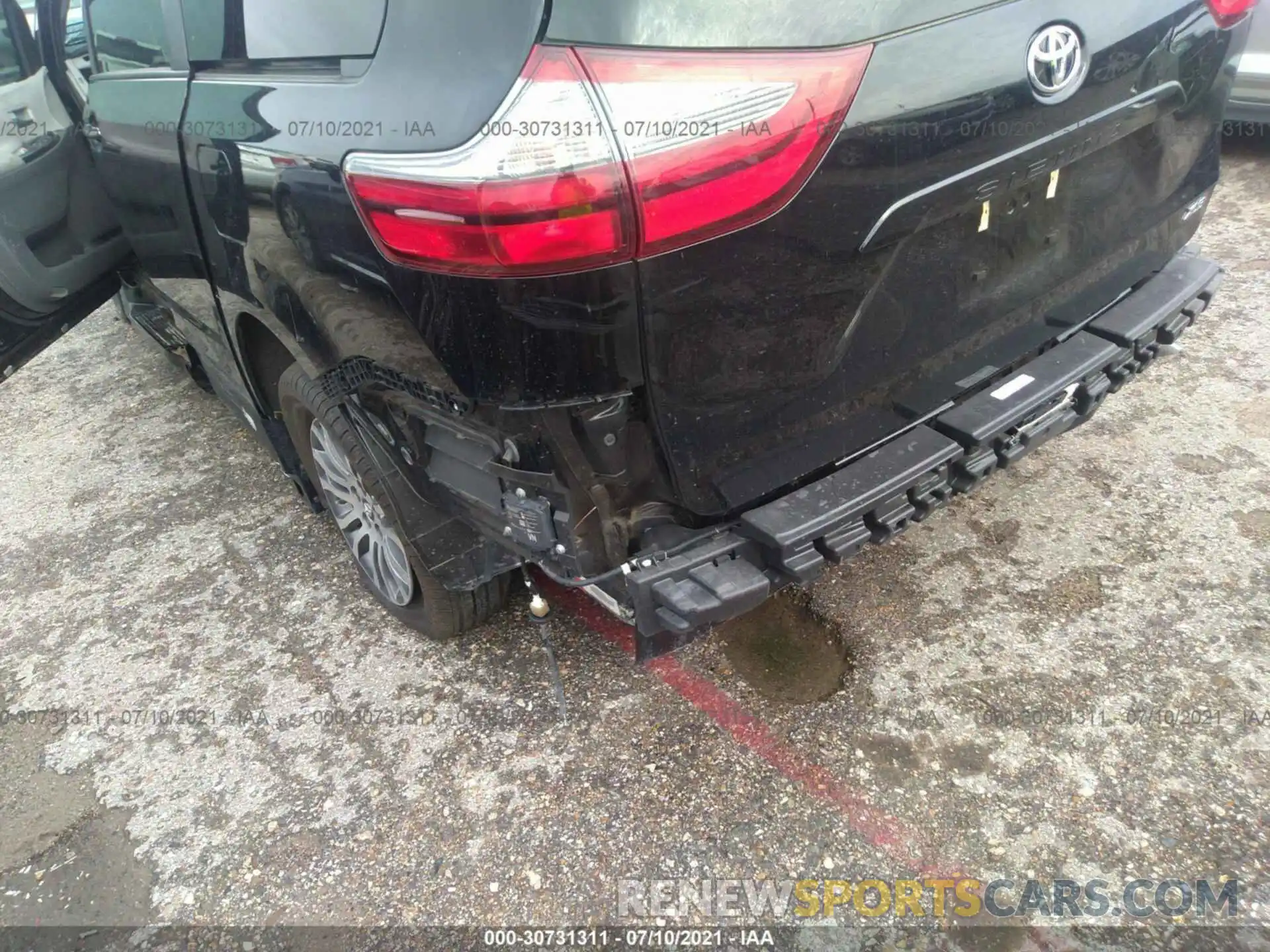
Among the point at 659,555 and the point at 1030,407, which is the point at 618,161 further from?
the point at 1030,407

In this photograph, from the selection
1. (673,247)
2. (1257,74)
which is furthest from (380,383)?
(1257,74)

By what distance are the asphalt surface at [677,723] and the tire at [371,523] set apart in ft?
0.38

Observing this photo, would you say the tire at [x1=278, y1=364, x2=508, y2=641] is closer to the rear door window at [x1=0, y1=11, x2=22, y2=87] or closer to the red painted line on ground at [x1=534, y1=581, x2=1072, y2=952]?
the red painted line on ground at [x1=534, y1=581, x2=1072, y2=952]

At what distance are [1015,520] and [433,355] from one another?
6.56 feet

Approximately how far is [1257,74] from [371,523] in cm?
514

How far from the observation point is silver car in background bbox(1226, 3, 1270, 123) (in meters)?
4.54

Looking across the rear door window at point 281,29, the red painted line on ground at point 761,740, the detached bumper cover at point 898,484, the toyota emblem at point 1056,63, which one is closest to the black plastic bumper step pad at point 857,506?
the detached bumper cover at point 898,484

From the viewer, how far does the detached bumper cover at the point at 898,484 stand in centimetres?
166

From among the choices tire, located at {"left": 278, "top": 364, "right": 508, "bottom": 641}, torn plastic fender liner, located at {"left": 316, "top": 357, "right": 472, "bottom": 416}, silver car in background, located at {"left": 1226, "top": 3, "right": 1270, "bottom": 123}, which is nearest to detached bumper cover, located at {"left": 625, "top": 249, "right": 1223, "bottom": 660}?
torn plastic fender liner, located at {"left": 316, "top": 357, "right": 472, "bottom": 416}

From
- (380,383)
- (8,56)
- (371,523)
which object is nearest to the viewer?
(380,383)

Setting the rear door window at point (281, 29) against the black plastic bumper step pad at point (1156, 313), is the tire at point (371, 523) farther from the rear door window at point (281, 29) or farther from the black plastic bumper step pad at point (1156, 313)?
the black plastic bumper step pad at point (1156, 313)

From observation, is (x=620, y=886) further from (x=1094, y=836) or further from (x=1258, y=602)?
(x=1258, y=602)

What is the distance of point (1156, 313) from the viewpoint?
88.3 inches

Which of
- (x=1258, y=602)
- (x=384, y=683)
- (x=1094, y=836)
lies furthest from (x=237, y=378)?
(x=1258, y=602)
